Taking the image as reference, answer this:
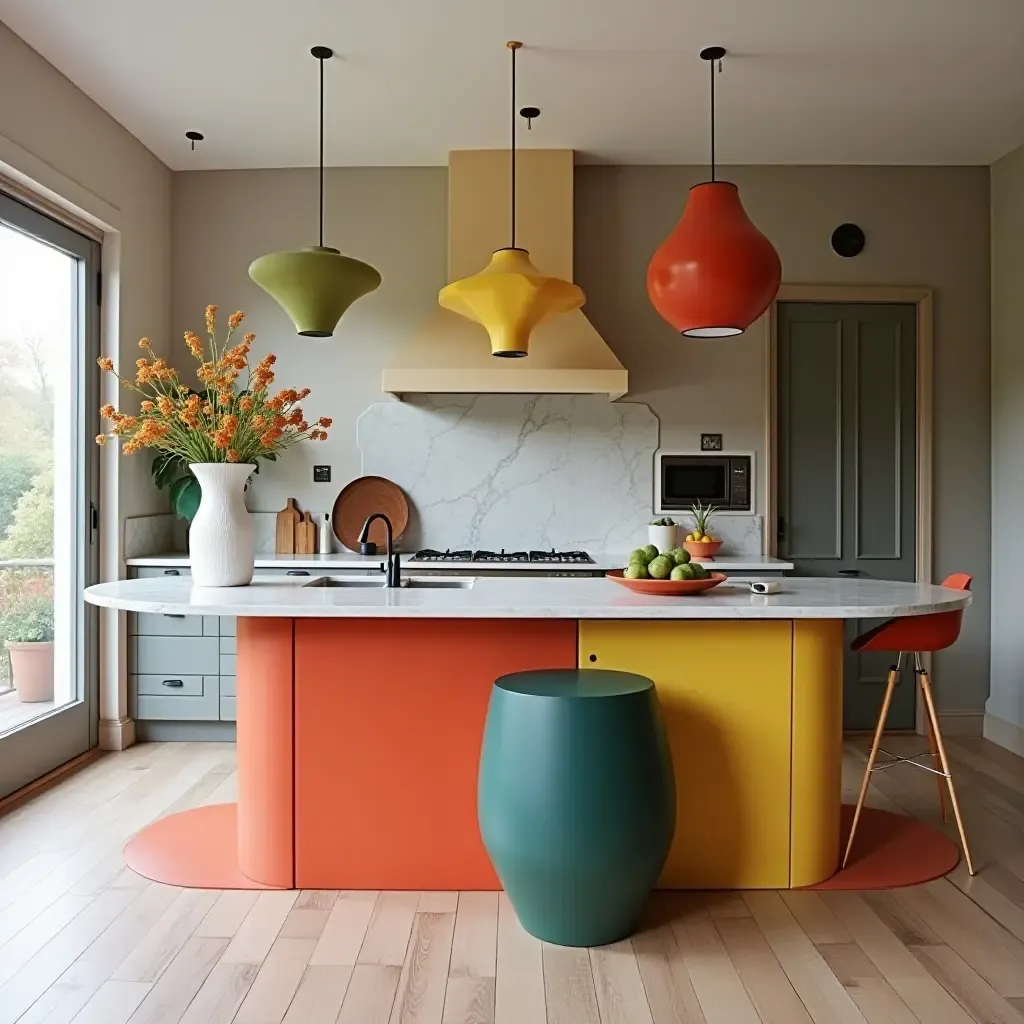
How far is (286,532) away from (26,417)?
55.1 inches

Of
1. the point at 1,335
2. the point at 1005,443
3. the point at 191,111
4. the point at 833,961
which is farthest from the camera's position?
the point at 1005,443

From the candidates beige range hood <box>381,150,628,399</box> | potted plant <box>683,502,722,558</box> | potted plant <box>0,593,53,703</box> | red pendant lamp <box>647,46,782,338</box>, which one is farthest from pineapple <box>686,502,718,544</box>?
potted plant <box>0,593,53,703</box>

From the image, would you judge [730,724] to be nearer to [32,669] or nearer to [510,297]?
[510,297]

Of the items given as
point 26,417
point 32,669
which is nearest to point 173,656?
point 32,669

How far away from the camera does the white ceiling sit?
3.28 m

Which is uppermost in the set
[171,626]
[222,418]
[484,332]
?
[484,332]

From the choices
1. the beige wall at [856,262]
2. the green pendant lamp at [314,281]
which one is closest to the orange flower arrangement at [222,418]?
the green pendant lamp at [314,281]

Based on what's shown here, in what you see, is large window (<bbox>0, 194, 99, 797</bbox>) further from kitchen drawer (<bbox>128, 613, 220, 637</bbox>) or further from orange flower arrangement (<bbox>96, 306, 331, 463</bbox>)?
orange flower arrangement (<bbox>96, 306, 331, 463</bbox>)

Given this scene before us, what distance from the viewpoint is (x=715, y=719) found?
8.99ft

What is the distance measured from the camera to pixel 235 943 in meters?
2.40

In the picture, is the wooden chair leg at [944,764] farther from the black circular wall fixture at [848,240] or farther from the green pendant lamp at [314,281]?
the black circular wall fixture at [848,240]

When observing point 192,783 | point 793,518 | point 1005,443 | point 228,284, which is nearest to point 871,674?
point 793,518

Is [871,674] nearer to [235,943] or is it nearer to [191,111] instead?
[235,943]

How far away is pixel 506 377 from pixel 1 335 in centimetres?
193
